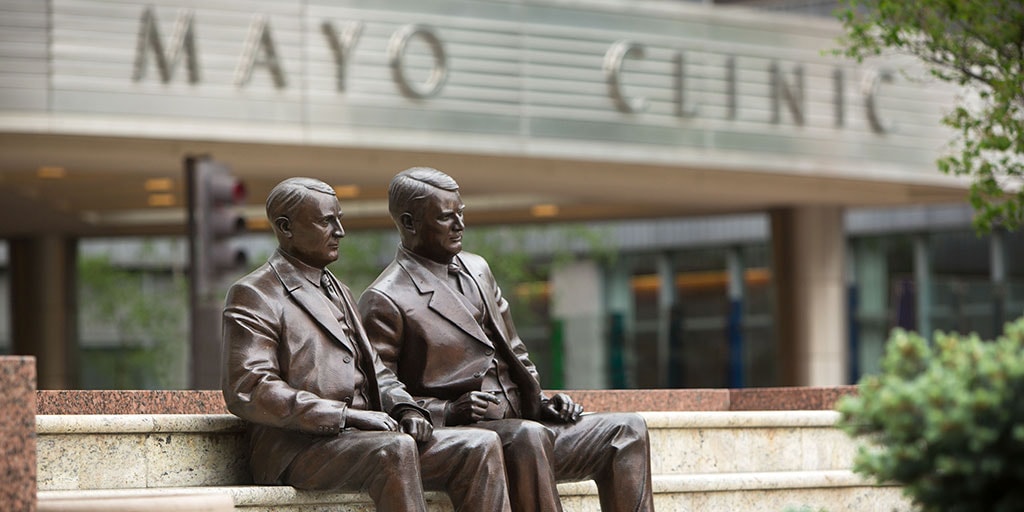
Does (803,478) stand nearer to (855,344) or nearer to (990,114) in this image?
(990,114)

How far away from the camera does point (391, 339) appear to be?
838cm

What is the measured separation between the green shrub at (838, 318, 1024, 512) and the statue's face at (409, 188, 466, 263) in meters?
3.04

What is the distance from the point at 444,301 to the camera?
8477mm

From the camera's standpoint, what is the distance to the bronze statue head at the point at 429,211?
843 centimetres

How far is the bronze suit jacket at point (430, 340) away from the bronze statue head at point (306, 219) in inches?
17.6

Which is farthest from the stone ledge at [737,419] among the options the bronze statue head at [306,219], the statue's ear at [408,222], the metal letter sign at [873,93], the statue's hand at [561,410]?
the metal letter sign at [873,93]

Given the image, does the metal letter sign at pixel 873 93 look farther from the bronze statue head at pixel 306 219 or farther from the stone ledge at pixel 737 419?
the bronze statue head at pixel 306 219

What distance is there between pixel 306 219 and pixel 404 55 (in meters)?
11.3

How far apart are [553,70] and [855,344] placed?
57.8 feet

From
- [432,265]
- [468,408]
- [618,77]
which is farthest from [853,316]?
[468,408]

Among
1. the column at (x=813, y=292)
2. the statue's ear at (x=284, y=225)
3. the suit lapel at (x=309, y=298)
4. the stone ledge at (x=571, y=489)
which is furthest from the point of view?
the column at (x=813, y=292)

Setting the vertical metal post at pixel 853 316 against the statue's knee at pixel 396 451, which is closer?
the statue's knee at pixel 396 451

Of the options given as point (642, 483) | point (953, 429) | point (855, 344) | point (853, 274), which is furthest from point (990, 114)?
point (853, 274)

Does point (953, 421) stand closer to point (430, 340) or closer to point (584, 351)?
point (430, 340)
